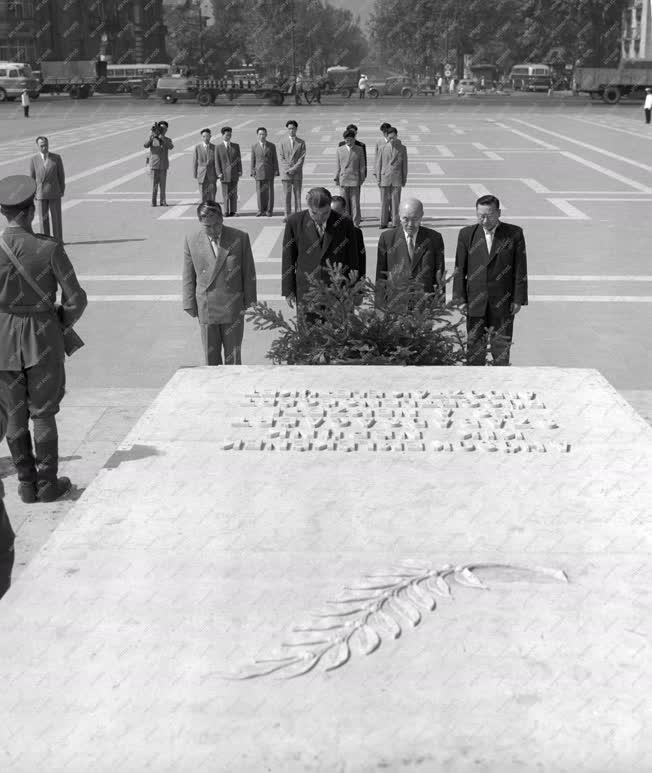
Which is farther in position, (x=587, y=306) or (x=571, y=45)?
(x=571, y=45)

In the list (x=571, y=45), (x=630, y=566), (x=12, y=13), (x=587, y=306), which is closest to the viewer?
(x=630, y=566)

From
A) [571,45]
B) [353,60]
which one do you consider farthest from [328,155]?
[353,60]

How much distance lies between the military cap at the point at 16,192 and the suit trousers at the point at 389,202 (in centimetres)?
1169

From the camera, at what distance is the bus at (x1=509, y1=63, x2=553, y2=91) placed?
85062mm

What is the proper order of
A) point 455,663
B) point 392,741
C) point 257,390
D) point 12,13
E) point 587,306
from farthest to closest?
point 12,13 < point 587,306 < point 257,390 < point 455,663 < point 392,741

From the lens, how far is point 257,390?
5.79 metres

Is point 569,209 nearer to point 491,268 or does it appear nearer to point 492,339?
point 491,268

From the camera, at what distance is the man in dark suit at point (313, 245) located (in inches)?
316

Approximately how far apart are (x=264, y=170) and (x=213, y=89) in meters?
49.3

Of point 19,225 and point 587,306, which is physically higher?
point 19,225

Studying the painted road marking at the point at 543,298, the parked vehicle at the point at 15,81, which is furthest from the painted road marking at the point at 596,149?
the parked vehicle at the point at 15,81

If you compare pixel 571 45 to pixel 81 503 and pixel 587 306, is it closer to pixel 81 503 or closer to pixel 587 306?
pixel 587 306

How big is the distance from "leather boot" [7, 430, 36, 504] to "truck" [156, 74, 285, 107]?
60421 mm

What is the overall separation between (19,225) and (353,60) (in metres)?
165
